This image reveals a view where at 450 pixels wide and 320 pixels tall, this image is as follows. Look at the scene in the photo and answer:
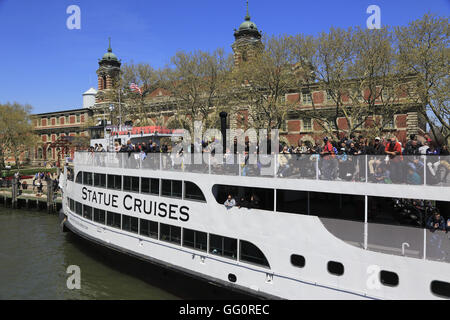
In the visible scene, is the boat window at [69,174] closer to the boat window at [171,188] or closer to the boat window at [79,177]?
the boat window at [79,177]

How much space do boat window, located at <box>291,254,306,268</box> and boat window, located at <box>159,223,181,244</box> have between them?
449 cm

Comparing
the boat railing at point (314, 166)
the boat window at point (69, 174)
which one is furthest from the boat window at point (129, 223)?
the boat window at point (69, 174)

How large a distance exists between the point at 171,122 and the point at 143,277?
108 ft

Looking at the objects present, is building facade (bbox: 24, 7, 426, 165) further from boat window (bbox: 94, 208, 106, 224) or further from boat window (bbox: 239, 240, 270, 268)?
boat window (bbox: 239, 240, 270, 268)

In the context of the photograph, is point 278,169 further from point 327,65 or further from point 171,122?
point 171,122

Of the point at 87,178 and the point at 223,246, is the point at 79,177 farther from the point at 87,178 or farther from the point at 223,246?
the point at 223,246

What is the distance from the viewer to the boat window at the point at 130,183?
13.9 metres

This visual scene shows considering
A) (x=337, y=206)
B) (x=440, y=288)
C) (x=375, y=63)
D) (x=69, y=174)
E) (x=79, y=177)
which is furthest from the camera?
(x=375, y=63)

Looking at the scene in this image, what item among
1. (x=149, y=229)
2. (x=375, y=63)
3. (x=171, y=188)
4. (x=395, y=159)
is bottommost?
(x=149, y=229)

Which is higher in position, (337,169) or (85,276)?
(337,169)

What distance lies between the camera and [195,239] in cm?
1168

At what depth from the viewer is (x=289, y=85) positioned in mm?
30484

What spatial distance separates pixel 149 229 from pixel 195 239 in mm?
2493

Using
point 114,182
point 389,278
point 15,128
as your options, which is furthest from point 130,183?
point 15,128
